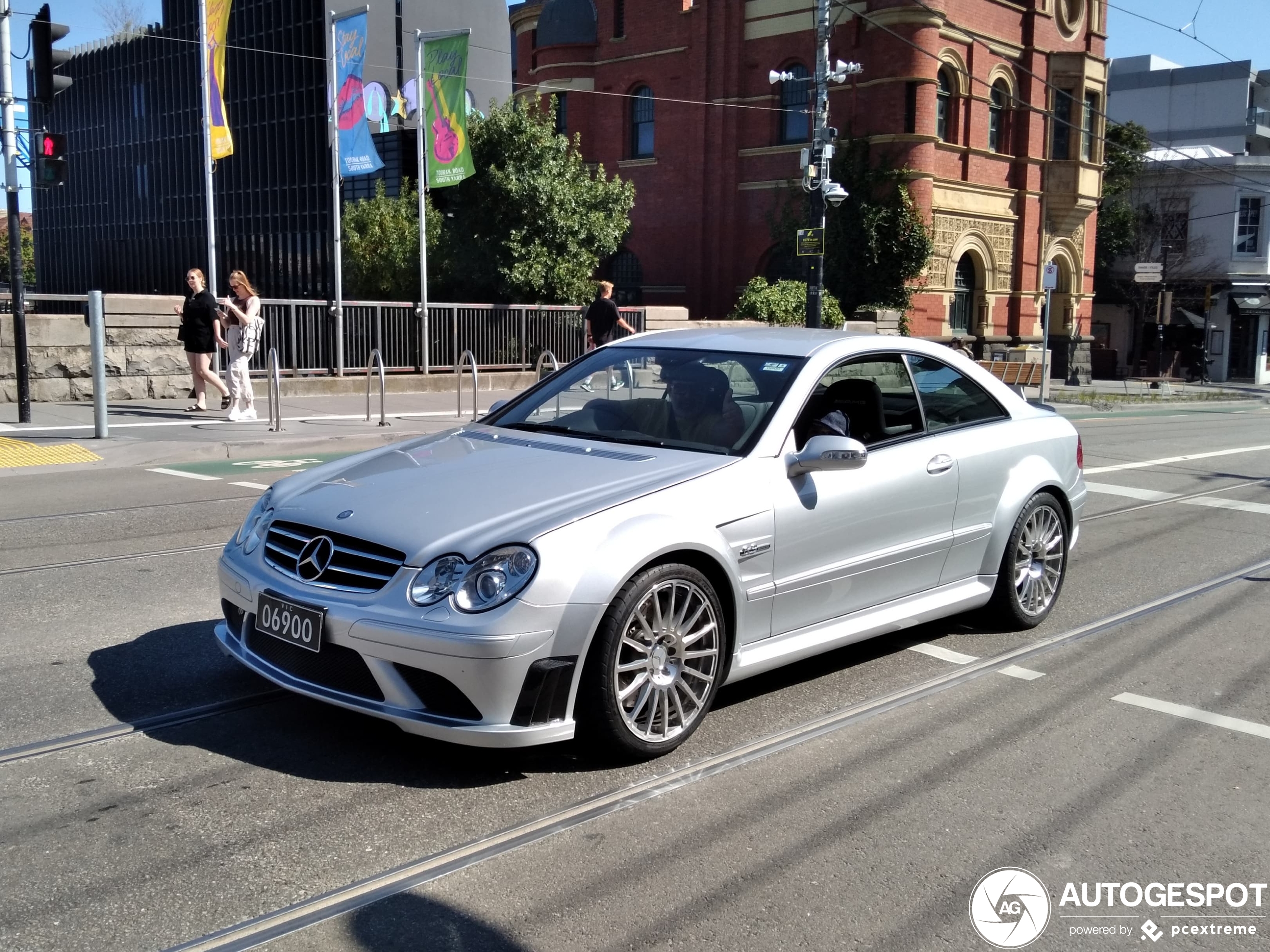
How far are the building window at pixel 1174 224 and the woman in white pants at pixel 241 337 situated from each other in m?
42.5

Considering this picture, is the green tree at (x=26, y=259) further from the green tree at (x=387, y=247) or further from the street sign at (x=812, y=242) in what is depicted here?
the street sign at (x=812, y=242)

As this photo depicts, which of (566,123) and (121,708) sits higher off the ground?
(566,123)

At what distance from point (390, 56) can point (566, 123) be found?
628 inches

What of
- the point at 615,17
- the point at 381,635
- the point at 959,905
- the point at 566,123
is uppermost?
the point at 615,17

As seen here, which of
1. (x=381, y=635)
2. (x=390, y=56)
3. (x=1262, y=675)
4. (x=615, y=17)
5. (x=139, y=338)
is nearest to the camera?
(x=381, y=635)

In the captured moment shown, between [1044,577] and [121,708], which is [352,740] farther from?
[1044,577]

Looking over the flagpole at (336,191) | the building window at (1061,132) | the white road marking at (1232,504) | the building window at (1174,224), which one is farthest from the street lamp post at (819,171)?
the building window at (1174,224)

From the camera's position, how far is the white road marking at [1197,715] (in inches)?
205

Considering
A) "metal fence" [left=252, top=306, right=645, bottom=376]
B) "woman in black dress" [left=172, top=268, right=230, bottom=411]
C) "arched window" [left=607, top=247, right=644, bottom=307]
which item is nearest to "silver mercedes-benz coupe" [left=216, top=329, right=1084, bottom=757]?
"woman in black dress" [left=172, top=268, right=230, bottom=411]

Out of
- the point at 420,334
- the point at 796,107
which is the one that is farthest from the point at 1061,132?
the point at 420,334

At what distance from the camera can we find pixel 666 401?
562 cm

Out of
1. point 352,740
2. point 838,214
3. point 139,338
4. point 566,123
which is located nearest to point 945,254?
point 838,214

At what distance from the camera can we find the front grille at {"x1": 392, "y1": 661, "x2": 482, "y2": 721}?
4.12 m

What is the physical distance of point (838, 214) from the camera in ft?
104
